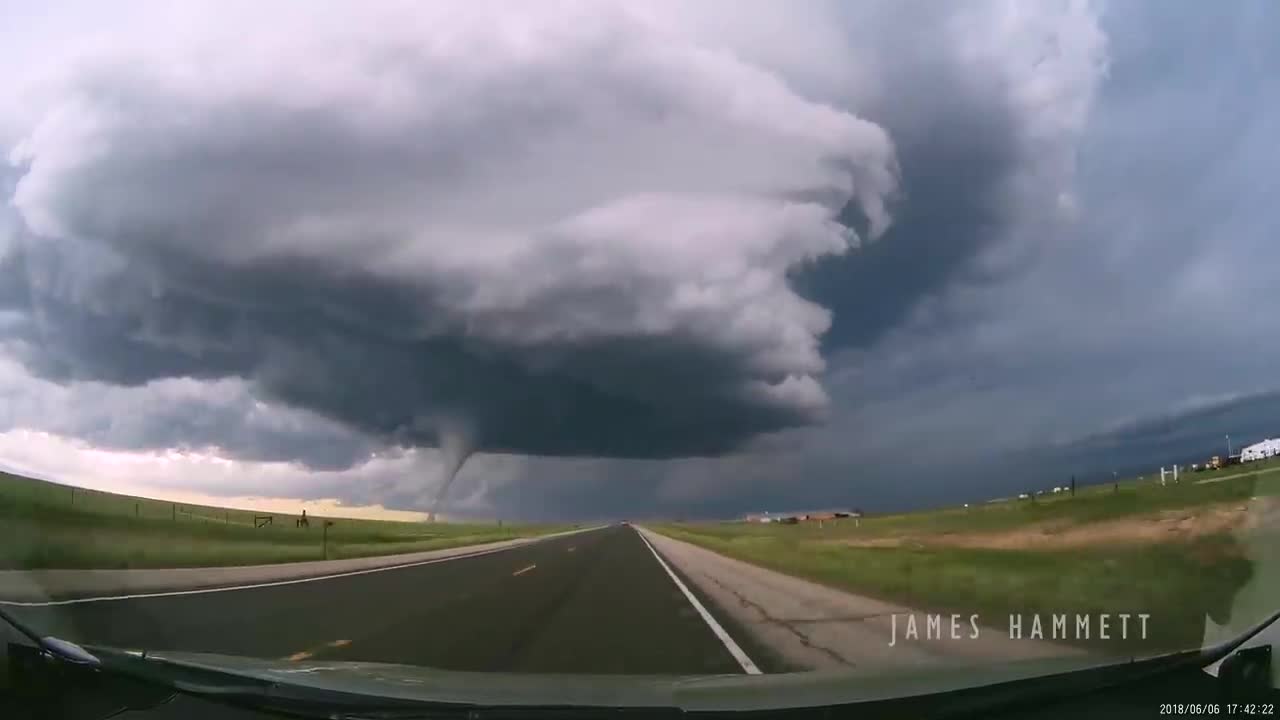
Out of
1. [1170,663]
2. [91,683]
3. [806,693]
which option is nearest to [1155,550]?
[1170,663]

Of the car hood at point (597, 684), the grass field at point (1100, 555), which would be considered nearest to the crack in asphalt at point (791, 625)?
the grass field at point (1100, 555)

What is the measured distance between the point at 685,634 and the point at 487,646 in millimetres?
2896

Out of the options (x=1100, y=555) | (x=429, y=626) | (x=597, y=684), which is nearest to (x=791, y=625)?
(x=1100, y=555)

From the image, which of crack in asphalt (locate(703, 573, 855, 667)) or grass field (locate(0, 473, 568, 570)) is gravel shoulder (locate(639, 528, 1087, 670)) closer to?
crack in asphalt (locate(703, 573, 855, 667))

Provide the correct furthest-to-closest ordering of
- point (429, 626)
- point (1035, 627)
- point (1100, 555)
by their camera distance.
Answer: point (429, 626), point (1100, 555), point (1035, 627)

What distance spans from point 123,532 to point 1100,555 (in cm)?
1750

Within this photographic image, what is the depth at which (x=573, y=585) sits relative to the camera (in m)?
18.3

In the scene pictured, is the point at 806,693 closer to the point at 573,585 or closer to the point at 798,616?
the point at 798,616

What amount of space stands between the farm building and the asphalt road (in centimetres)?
644

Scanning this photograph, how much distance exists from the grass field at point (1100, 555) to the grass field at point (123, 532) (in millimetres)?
9235

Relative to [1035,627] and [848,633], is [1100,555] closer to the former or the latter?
[1035,627]

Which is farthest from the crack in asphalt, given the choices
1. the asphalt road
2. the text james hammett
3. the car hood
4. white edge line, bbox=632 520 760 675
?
the car hood

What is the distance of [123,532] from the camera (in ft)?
54.8

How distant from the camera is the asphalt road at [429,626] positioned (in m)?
8.43
